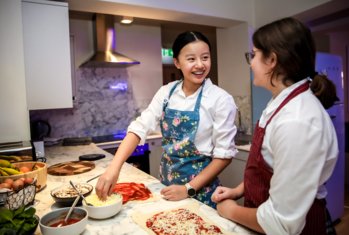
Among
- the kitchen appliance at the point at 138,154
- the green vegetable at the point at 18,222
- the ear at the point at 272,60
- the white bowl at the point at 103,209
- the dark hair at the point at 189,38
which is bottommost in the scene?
the kitchen appliance at the point at 138,154

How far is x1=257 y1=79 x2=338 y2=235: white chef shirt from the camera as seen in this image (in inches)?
26.3

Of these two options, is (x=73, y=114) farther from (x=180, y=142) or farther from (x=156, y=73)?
(x=180, y=142)

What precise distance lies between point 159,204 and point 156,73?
10.2ft

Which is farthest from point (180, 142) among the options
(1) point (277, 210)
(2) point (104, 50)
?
(2) point (104, 50)

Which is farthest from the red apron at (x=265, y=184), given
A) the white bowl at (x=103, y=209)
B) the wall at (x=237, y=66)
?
the wall at (x=237, y=66)

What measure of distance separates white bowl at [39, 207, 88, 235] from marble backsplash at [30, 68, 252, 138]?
263 cm

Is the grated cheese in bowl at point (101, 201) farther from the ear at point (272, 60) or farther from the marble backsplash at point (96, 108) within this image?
the marble backsplash at point (96, 108)

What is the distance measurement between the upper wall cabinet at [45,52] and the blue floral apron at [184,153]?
1.36m

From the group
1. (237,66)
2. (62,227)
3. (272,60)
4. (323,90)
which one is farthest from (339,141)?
(62,227)

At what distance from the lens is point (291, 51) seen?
2.54 ft

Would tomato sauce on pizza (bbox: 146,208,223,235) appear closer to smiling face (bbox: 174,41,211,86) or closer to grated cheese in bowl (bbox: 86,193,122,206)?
grated cheese in bowl (bbox: 86,193,122,206)

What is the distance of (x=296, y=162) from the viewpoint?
668 millimetres

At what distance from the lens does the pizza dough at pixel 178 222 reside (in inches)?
32.8

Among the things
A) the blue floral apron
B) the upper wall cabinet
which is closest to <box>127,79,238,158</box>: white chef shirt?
the blue floral apron
